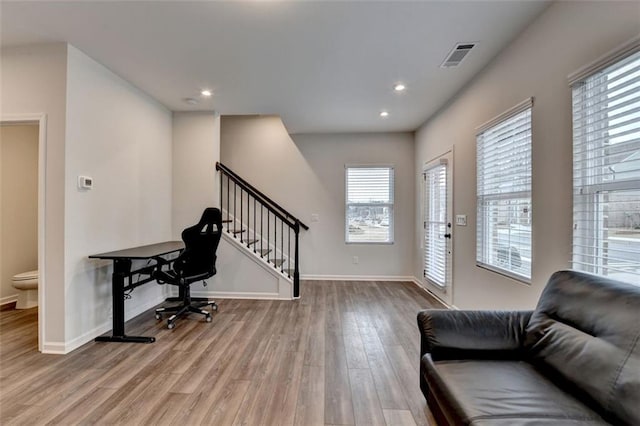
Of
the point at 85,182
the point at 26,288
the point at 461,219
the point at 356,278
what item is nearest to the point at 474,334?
the point at 461,219

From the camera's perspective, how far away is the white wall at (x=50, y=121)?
255cm

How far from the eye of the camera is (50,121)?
2.56 m

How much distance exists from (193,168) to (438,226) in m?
3.63

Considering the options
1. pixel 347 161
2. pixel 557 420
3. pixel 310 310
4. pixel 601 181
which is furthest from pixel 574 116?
pixel 347 161

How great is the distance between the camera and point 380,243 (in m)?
5.36

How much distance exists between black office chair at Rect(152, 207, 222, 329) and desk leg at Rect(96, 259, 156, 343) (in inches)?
11.7

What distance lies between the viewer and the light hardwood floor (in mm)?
1777

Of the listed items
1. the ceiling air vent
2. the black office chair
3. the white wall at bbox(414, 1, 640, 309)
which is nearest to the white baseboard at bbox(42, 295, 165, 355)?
the black office chair

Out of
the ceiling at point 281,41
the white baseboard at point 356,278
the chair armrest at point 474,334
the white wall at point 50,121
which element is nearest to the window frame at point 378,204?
the white baseboard at point 356,278

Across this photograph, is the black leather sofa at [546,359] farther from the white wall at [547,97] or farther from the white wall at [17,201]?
the white wall at [17,201]

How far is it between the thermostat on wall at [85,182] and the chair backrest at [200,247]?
0.95m

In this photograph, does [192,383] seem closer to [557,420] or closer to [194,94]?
[557,420]

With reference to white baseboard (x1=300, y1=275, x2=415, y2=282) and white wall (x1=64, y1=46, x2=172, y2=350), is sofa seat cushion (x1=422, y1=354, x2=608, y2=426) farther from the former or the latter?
white baseboard (x1=300, y1=275, x2=415, y2=282)

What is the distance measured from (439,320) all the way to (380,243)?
3.60 m
